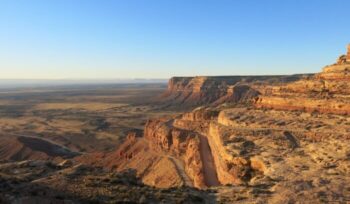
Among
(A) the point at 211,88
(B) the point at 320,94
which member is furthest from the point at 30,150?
(A) the point at 211,88

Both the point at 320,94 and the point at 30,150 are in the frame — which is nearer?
the point at 320,94

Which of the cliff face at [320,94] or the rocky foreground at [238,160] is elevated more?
the cliff face at [320,94]

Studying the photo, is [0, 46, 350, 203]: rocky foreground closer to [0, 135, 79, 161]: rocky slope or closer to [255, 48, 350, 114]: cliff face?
[255, 48, 350, 114]: cliff face

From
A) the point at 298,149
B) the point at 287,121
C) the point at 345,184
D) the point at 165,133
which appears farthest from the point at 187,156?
the point at 345,184

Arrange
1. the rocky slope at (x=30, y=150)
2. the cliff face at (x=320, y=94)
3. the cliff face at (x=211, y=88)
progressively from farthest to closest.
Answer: the cliff face at (x=211, y=88)
the rocky slope at (x=30, y=150)
the cliff face at (x=320, y=94)

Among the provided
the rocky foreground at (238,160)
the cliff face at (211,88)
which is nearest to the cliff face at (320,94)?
the rocky foreground at (238,160)

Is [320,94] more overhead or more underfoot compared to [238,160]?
more overhead

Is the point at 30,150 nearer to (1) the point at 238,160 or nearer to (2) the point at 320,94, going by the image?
(1) the point at 238,160

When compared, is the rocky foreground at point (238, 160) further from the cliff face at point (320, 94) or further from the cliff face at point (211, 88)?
the cliff face at point (211, 88)

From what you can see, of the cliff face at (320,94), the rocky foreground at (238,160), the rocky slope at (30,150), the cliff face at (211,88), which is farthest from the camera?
the cliff face at (211,88)

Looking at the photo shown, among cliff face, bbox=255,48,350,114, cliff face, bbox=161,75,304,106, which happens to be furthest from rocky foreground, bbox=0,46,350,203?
cliff face, bbox=161,75,304,106
